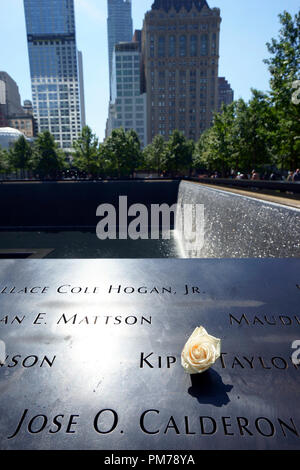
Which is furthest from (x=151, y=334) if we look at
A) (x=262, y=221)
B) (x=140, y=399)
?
(x=262, y=221)

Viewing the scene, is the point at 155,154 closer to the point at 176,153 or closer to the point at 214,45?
the point at 176,153

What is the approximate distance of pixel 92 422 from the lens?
1.52 metres

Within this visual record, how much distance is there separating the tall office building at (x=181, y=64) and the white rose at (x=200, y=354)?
10554 centimetres

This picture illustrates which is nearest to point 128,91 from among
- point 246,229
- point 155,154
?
point 155,154

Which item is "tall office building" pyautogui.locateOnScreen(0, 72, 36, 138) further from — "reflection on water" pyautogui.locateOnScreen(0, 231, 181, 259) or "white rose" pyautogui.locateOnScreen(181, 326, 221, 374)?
"white rose" pyautogui.locateOnScreen(181, 326, 221, 374)

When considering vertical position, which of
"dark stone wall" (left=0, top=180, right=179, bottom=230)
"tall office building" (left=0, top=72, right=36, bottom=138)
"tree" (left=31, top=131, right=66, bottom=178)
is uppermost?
"tall office building" (left=0, top=72, right=36, bottom=138)

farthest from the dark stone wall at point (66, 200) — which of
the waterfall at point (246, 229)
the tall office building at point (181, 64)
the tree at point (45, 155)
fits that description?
the tall office building at point (181, 64)

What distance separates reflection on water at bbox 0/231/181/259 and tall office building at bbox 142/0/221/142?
9091 cm

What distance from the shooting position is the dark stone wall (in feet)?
73.6

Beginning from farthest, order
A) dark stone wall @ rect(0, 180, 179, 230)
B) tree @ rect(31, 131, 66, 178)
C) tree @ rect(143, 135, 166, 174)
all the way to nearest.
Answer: tree @ rect(143, 135, 166, 174)
tree @ rect(31, 131, 66, 178)
dark stone wall @ rect(0, 180, 179, 230)

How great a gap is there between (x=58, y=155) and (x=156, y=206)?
26.3 m

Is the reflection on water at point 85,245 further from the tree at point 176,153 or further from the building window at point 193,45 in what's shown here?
the building window at point 193,45

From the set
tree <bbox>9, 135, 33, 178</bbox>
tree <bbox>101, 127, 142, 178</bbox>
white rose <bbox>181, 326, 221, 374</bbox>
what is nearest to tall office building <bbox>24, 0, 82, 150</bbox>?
tree <bbox>9, 135, 33, 178</bbox>
